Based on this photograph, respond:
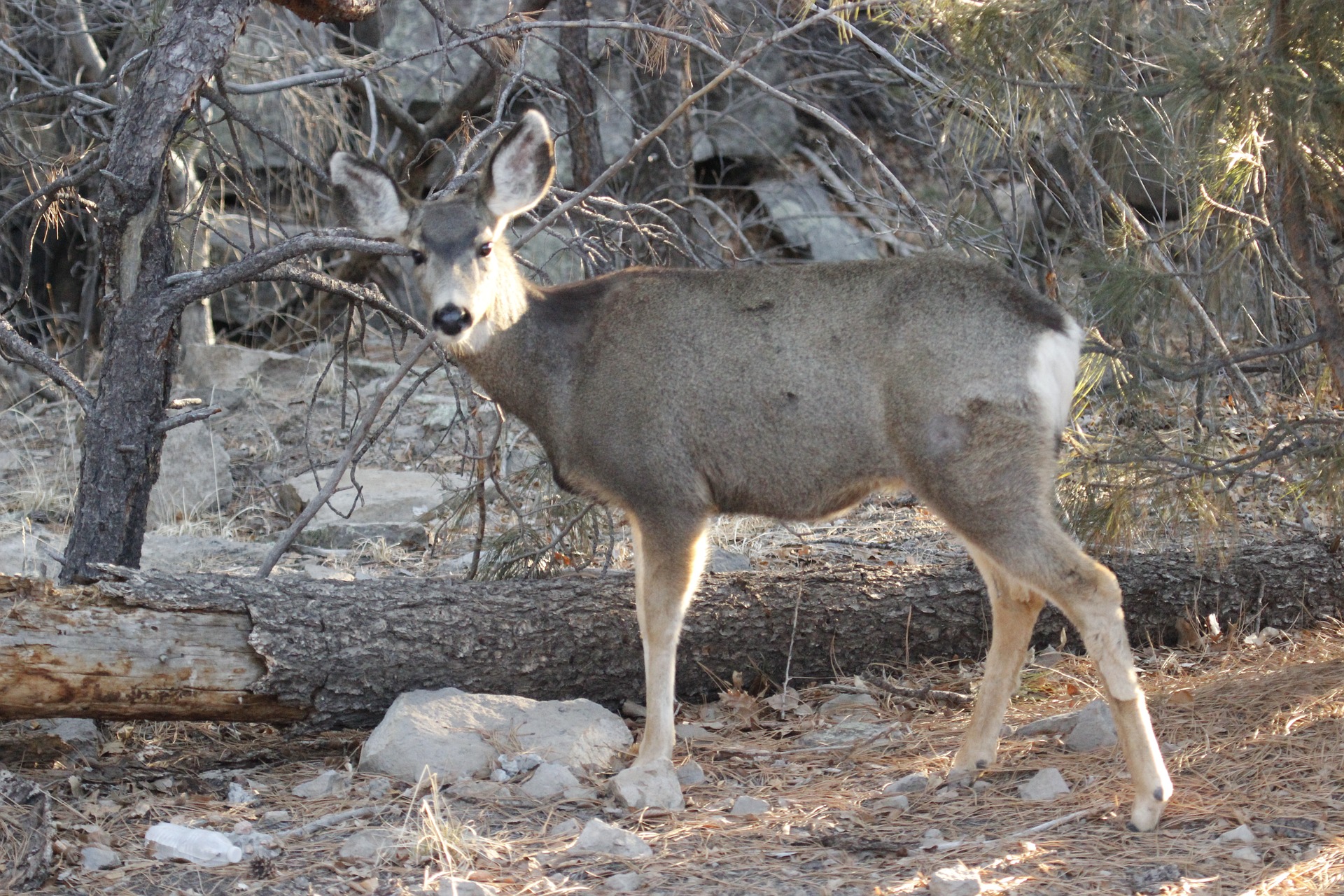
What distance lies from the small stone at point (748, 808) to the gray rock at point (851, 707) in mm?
1166

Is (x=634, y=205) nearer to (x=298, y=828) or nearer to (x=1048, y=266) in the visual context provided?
A: (x=1048, y=266)

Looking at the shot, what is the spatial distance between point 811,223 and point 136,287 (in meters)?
8.87

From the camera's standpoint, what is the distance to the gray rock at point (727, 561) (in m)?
7.60

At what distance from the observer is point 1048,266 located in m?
8.61

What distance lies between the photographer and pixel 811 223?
13.6 metres

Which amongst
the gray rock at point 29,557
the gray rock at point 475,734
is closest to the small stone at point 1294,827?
the gray rock at point 475,734

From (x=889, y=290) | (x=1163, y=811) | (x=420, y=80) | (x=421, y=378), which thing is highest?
(x=420, y=80)

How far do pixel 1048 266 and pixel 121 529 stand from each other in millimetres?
5943

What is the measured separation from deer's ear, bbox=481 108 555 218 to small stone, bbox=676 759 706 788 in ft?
8.50

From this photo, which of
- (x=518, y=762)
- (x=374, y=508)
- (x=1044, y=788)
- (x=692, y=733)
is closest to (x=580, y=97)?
(x=374, y=508)

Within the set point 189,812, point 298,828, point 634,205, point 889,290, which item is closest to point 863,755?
point 889,290

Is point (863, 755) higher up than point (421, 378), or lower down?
lower down

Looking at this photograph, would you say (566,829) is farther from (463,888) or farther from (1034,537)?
(1034,537)

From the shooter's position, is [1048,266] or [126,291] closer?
[126,291]
